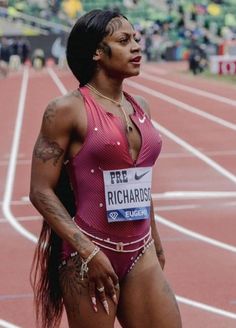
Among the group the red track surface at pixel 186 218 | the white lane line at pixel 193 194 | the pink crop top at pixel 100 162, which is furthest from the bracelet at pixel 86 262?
the white lane line at pixel 193 194

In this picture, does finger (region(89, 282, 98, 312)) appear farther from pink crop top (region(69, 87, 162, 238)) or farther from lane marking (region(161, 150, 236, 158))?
lane marking (region(161, 150, 236, 158))

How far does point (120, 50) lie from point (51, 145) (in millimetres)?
453

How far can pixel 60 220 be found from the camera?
3975 mm

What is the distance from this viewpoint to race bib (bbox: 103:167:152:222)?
13.1 feet

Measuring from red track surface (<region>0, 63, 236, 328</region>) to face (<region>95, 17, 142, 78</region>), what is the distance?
2.94 meters

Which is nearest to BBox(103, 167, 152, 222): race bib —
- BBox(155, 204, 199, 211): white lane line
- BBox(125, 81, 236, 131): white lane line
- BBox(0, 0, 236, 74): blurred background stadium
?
BBox(155, 204, 199, 211): white lane line

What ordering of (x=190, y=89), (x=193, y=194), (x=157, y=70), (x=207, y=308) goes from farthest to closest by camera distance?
1. (x=157, y=70)
2. (x=190, y=89)
3. (x=193, y=194)
4. (x=207, y=308)

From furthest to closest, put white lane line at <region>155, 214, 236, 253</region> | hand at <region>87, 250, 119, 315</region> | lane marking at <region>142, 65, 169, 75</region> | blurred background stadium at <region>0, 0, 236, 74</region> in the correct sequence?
blurred background stadium at <region>0, 0, 236, 74</region> → lane marking at <region>142, 65, 169, 75</region> → white lane line at <region>155, 214, 236, 253</region> → hand at <region>87, 250, 119, 315</region>

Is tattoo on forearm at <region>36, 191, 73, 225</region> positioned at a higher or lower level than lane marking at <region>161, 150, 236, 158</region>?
higher

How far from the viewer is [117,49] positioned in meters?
4.05

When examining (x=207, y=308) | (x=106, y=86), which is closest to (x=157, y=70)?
(x=207, y=308)

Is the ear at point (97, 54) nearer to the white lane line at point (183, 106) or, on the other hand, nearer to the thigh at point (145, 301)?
the thigh at point (145, 301)

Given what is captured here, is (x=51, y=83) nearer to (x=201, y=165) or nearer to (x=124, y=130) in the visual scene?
(x=201, y=165)

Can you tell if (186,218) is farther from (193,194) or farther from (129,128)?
(129,128)
